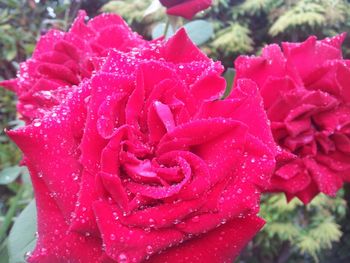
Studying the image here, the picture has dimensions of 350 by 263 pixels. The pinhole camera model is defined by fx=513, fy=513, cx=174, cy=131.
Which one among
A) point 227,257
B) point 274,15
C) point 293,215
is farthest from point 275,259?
point 227,257

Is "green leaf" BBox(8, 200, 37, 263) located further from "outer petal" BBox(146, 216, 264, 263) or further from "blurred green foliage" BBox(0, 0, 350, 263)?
"blurred green foliage" BBox(0, 0, 350, 263)

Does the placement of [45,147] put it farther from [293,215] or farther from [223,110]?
[293,215]

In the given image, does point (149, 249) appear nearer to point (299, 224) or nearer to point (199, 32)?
point (199, 32)

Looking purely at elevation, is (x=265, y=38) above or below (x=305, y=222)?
above

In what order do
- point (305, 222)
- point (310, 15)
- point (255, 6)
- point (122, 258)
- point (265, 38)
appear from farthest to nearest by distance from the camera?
point (265, 38)
point (255, 6)
point (305, 222)
point (310, 15)
point (122, 258)

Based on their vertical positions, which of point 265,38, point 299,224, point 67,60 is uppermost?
point 67,60

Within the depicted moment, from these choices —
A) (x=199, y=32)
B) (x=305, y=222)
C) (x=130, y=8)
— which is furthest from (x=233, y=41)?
(x=199, y=32)
